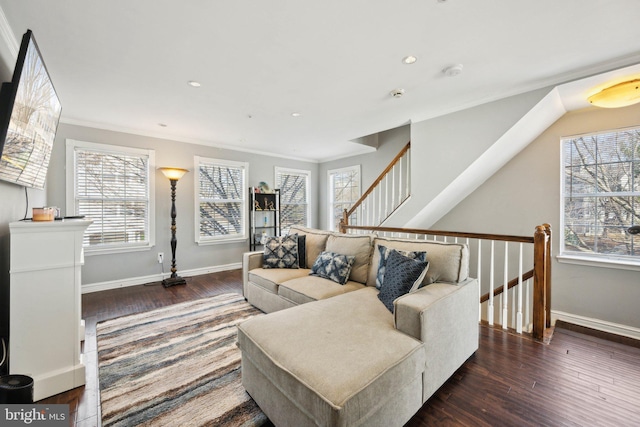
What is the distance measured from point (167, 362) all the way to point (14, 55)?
2.66 meters

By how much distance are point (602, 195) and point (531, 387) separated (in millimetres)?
2871

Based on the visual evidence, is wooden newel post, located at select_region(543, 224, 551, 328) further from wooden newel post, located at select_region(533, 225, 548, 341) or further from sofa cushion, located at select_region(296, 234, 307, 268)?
sofa cushion, located at select_region(296, 234, 307, 268)

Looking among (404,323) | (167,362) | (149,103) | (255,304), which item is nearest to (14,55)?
(149,103)

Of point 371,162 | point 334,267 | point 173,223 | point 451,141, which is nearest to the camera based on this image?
point 334,267

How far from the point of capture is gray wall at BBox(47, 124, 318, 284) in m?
3.55

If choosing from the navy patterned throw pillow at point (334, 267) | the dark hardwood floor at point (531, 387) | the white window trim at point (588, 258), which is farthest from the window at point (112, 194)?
the white window trim at point (588, 258)

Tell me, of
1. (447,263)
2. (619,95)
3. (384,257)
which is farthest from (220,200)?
Answer: (619,95)

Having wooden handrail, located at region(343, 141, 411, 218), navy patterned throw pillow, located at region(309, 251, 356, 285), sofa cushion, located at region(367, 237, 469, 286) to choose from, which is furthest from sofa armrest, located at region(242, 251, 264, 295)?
sofa cushion, located at region(367, 237, 469, 286)

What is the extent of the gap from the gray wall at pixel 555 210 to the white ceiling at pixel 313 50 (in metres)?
0.88

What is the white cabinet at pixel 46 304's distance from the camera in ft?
5.18

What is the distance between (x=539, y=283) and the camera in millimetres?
2336

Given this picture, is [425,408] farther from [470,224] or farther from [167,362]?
[470,224]

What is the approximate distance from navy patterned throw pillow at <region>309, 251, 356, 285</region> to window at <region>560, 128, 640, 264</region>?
9.92 ft

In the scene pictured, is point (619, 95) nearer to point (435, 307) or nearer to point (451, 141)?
point (451, 141)
